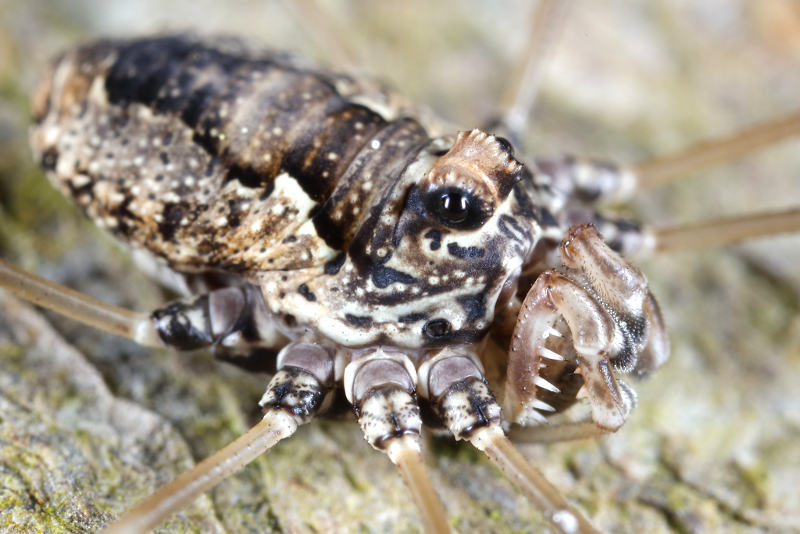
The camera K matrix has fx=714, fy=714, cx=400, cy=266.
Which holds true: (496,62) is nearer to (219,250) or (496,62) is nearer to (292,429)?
(219,250)

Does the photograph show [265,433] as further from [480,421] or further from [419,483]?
[480,421]

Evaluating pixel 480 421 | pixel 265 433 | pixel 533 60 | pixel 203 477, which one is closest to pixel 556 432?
pixel 480 421

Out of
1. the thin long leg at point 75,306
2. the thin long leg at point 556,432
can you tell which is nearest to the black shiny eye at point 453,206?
the thin long leg at point 556,432

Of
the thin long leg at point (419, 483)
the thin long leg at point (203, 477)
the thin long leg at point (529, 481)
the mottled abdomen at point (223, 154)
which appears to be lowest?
the thin long leg at point (203, 477)

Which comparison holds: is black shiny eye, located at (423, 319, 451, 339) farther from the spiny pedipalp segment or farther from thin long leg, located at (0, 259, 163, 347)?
thin long leg, located at (0, 259, 163, 347)

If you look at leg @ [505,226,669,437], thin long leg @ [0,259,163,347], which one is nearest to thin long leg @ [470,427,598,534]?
leg @ [505,226,669,437]

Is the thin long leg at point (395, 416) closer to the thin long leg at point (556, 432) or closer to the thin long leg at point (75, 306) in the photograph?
the thin long leg at point (556, 432)

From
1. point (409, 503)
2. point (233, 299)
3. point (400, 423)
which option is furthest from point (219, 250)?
point (409, 503)

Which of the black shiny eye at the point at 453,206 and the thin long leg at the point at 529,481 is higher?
the black shiny eye at the point at 453,206
